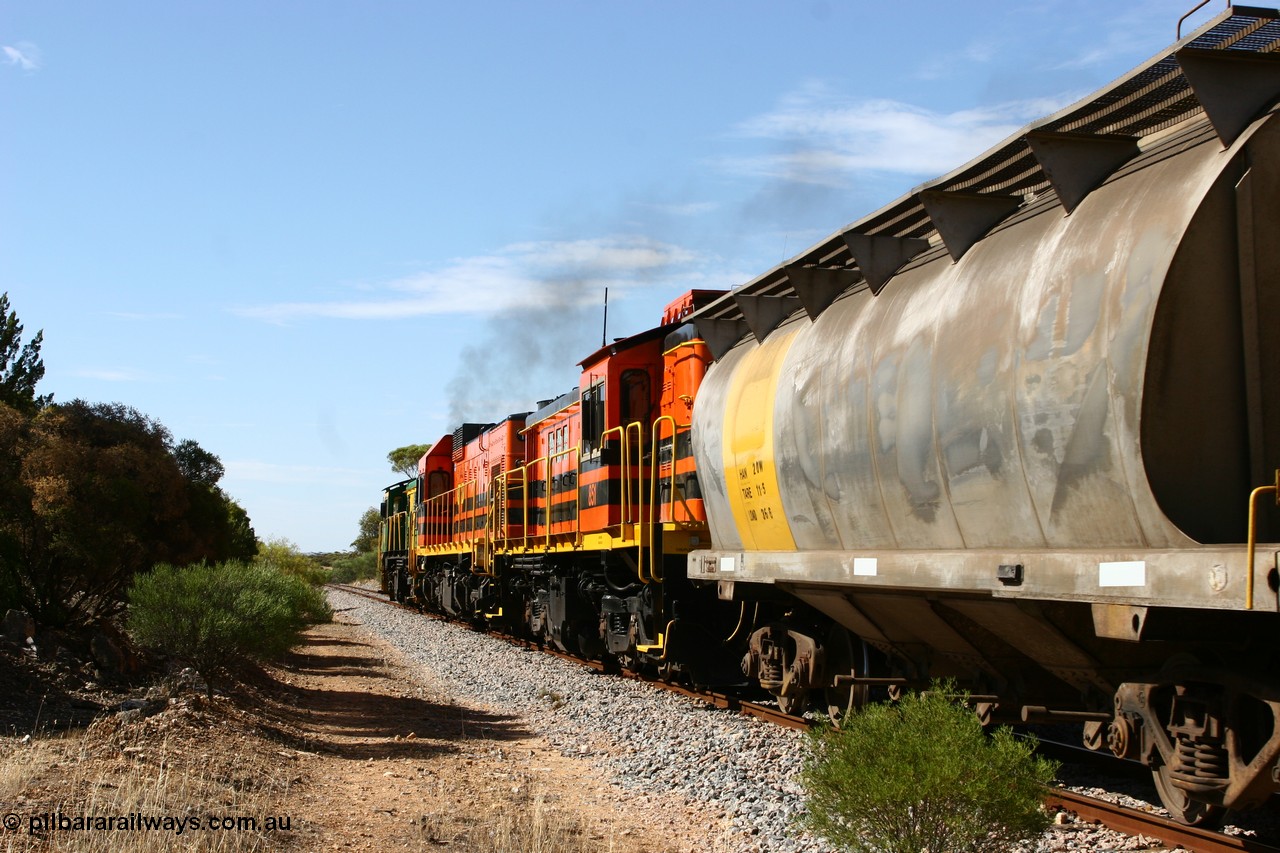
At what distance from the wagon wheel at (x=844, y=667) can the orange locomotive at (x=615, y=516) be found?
2.76 metres

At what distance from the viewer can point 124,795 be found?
7.48 metres

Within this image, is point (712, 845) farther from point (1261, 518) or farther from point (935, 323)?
point (1261, 518)

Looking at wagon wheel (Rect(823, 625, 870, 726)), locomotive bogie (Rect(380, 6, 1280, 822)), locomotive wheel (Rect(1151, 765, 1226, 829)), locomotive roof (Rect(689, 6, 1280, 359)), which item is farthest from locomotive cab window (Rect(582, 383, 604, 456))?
locomotive wheel (Rect(1151, 765, 1226, 829))

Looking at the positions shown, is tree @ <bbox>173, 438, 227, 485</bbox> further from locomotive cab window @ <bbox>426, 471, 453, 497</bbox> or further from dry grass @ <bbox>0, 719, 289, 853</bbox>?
dry grass @ <bbox>0, 719, 289, 853</bbox>

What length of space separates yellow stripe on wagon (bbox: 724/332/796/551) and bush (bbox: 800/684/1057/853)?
3176mm

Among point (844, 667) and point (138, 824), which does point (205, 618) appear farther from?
point (844, 667)

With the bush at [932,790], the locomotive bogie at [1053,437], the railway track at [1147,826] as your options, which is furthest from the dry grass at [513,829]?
the railway track at [1147,826]

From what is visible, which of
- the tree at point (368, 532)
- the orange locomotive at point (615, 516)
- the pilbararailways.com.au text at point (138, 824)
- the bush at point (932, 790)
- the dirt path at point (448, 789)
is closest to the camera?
the bush at point (932, 790)

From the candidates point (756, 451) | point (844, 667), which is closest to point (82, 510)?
point (756, 451)

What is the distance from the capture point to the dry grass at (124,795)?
6.60 metres

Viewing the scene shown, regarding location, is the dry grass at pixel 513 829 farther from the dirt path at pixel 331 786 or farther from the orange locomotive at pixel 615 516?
the orange locomotive at pixel 615 516

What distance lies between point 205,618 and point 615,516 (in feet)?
16.6

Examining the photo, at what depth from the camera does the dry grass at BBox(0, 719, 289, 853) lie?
660cm

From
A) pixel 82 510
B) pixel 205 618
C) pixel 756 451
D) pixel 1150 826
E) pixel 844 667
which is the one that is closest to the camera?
pixel 1150 826
